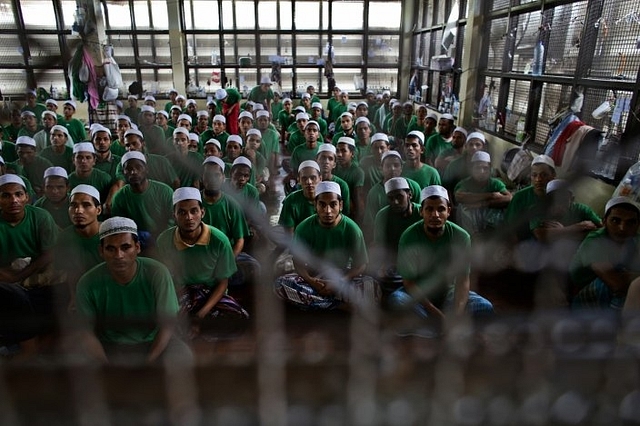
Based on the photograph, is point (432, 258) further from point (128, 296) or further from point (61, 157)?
point (61, 157)

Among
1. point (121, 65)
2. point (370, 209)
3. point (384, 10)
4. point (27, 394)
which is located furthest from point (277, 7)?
point (27, 394)

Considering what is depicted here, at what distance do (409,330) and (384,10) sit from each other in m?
9.89

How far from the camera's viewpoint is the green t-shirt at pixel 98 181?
388cm

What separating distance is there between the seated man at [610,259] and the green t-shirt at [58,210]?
10.7 feet

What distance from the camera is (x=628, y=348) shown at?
37.4 inches

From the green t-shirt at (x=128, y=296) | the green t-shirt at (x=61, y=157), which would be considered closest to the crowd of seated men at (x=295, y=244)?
the green t-shirt at (x=128, y=296)

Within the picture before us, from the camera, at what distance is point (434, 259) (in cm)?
262

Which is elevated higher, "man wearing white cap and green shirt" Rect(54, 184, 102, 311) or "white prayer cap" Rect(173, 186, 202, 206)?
"white prayer cap" Rect(173, 186, 202, 206)

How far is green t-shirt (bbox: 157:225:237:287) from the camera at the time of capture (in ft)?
8.66

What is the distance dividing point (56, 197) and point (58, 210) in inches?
3.8

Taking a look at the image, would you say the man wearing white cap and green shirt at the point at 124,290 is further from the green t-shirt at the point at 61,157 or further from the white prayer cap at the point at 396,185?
the green t-shirt at the point at 61,157

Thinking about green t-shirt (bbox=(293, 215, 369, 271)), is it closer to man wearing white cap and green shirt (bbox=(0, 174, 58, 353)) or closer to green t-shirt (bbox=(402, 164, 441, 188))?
green t-shirt (bbox=(402, 164, 441, 188))

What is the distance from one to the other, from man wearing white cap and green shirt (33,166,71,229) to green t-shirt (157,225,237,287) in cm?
108

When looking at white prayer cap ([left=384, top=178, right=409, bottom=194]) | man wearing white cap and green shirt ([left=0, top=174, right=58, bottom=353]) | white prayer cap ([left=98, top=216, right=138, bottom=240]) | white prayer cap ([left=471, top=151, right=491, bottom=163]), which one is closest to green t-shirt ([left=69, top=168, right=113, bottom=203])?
man wearing white cap and green shirt ([left=0, top=174, right=58, bottom=353])
